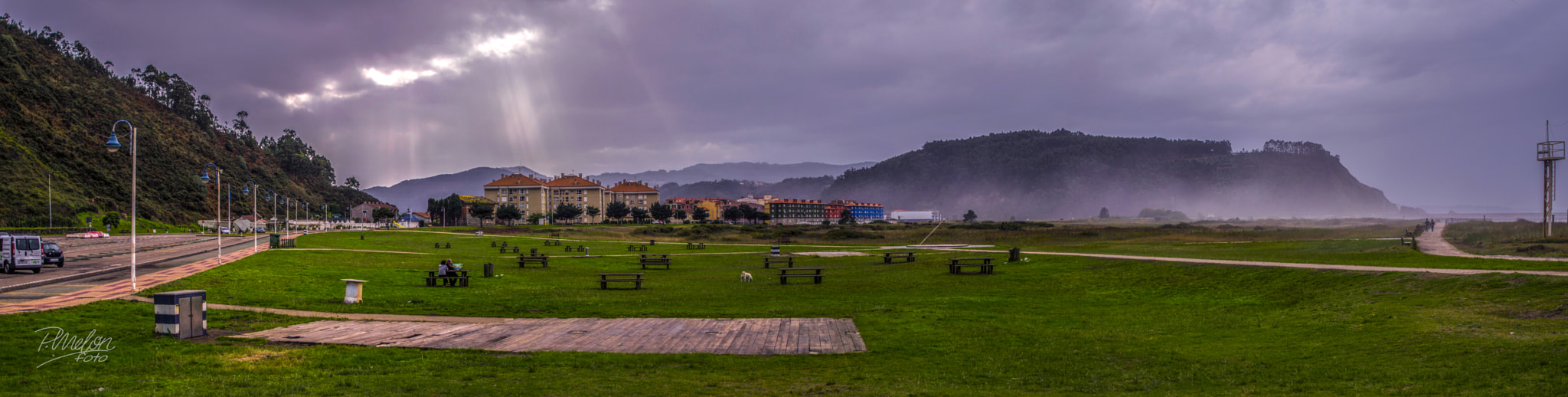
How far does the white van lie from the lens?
24.1 m

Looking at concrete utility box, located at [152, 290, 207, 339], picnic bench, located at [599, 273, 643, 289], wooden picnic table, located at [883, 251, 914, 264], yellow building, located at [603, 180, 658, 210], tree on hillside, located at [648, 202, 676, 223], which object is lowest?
wooden picnic table, located at [883, 251, 914, 264]

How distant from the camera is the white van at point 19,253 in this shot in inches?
948

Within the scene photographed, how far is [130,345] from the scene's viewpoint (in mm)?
10664

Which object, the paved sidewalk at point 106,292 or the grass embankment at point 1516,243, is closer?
the paved sidewalk at point 106,292

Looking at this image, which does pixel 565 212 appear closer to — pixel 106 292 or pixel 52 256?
pixel 52 256

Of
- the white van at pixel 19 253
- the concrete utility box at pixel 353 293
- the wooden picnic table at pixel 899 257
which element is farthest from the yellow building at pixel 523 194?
the concrete utility box at pixel 353 293

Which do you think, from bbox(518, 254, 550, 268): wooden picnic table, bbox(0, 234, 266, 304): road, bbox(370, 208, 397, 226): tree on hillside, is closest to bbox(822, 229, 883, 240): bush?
bbox(518, 254, 550, 268): wooden picnic table

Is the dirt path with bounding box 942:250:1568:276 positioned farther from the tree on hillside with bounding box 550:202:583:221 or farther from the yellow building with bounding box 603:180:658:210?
the yellow building with bounding box 603:180:658:210

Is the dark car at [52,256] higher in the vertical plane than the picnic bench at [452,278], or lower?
higher

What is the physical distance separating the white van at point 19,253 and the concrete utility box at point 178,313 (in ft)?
64.9

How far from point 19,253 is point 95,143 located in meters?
105

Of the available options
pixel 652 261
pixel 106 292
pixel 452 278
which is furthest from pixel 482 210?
pixel 106 292

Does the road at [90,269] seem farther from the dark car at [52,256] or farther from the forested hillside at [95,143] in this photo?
the forested hillside at [95,143]

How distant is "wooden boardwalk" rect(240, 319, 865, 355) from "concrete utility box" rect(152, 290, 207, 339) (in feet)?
2.36
